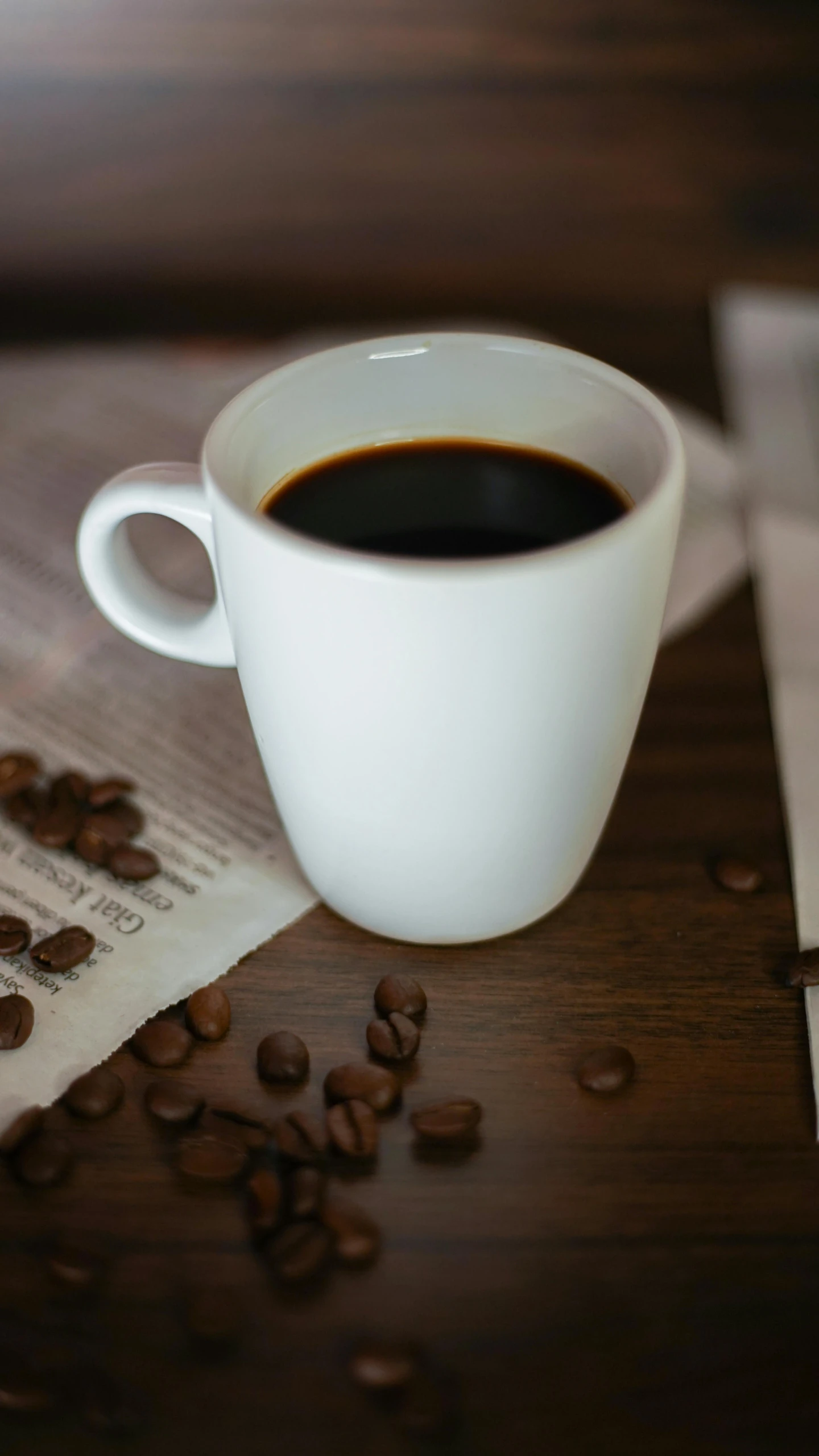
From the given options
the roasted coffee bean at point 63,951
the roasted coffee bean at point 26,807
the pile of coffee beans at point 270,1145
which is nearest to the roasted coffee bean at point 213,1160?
the pile of coffee beans at point 270,1145

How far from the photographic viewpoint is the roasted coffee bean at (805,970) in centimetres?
56

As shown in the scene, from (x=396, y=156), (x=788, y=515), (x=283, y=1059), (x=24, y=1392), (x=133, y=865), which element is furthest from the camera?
(x=396, y=156)

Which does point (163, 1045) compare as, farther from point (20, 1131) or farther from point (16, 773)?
point (16, 773)

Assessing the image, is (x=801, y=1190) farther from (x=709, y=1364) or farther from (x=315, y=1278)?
(x=315, y=1278)

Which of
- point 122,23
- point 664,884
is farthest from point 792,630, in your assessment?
point 122,23

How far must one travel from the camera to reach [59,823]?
65 cm

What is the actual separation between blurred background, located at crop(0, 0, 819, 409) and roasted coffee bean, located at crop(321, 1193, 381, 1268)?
0.77 meters

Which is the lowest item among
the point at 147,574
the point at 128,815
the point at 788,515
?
the point at 788,515

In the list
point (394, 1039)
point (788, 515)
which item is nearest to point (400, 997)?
point (394, 1039)

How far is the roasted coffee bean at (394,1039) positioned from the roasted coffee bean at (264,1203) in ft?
0.25

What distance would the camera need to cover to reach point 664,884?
64cm

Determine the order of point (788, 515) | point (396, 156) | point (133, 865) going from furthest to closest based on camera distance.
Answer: point (396, 156)
point (788, 515)
point (133, 865)

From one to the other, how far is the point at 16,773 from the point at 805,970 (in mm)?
415

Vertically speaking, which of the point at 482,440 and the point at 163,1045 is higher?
the point at 482,440
